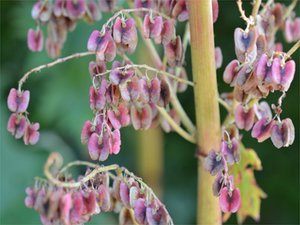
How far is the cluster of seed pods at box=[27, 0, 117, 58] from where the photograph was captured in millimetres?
1250

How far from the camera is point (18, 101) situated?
3.79ft

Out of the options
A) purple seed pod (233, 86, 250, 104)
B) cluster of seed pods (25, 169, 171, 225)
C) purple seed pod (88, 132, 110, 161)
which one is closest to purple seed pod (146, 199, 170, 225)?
cluster of seed pods (25, 169, 171, 225)

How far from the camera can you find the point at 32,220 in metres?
2.21

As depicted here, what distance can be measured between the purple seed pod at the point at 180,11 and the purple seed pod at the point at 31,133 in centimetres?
28

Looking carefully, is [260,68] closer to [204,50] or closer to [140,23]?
[204,50]

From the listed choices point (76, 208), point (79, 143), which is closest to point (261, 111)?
point (76, 208)

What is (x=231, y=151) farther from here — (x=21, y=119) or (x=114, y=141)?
(x=21, y=119)

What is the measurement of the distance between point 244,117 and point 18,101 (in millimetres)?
362

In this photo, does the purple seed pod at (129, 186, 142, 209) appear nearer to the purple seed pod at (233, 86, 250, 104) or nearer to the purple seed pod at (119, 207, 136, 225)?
the purple seed pod at (119, 207, 136, 225)

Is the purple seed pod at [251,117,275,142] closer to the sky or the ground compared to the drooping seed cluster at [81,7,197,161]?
closer to the ground

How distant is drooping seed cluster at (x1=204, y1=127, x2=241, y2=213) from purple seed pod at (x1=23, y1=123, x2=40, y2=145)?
28 cm

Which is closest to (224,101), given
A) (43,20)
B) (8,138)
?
(43,20)

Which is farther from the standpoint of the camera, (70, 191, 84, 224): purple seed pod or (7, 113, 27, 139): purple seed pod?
(7, 113, 27, 139): purple seed pod

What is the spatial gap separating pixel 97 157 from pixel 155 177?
1434 millimetres
